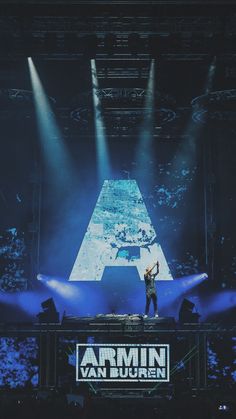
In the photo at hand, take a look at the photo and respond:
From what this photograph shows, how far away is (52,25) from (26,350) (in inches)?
250

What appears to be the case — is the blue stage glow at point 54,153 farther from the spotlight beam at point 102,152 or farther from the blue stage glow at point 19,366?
the blue stage glow at point 19,366

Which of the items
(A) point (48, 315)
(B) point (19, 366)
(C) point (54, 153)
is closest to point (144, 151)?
(C) point (54, 153)

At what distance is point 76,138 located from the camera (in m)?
16.3

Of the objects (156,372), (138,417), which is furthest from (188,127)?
(138,417)

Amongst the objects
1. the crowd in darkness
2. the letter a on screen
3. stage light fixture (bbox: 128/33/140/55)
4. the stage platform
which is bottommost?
the crowd in darkness

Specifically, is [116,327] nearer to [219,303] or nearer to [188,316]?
[188,316]

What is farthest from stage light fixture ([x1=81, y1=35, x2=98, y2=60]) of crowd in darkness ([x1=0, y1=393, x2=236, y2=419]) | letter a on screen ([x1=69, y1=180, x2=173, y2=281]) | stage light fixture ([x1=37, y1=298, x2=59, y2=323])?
crowd in darkness ([x1=0, y1=393, x2=236, y2=419])

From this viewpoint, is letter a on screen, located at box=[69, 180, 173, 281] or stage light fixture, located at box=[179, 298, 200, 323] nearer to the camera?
stage light fixture, located at box=[179, 298, 200, 323]

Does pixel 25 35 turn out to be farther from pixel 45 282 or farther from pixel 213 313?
pixel 213 313

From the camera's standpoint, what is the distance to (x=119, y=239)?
15.7 meters

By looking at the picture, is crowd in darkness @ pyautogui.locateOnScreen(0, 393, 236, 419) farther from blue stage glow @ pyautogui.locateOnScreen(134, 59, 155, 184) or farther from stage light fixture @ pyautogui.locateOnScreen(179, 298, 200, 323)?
blue stage glow @ pyautogui.locateOnScreen(134, 59, 155, 184)

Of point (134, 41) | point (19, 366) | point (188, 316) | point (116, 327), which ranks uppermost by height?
point (134, 41)

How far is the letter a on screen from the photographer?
1569 centimetres

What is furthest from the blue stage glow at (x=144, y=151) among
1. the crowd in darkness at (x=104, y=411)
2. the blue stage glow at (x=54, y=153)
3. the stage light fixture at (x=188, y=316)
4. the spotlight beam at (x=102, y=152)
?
the crowd in darkness at (x=104, y=411)
